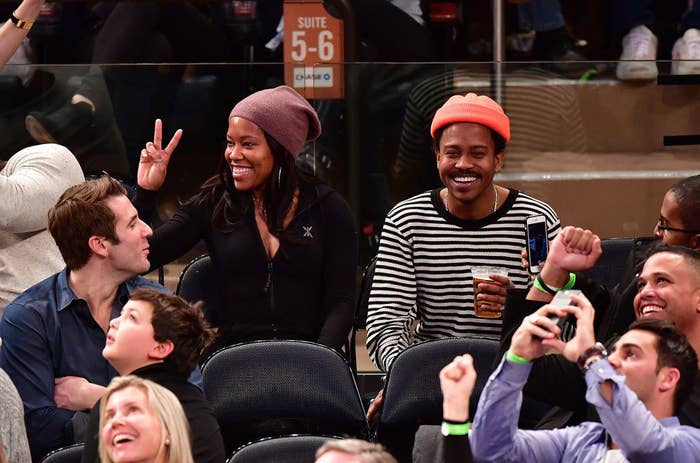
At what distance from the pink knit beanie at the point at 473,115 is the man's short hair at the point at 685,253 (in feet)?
2.46

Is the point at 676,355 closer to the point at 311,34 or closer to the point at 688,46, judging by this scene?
the point at 311,34

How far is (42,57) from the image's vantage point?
7465 mm

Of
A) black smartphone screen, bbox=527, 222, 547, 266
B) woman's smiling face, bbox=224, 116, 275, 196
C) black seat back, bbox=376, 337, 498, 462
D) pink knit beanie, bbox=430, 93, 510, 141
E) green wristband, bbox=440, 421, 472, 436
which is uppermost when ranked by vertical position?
pink knit beanie, bbox=430, 93, 510, 141

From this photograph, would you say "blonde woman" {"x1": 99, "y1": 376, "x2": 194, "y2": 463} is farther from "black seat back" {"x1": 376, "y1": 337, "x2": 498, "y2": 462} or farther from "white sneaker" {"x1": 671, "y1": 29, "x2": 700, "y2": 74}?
"white sneaker" {"x1": 671, "y1": 29, "x2": 700, "y2": 74}

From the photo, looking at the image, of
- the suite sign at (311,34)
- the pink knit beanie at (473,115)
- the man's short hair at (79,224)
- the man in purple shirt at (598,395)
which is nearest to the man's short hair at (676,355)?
the man in purple shirt at (598,395)

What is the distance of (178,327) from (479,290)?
111cm


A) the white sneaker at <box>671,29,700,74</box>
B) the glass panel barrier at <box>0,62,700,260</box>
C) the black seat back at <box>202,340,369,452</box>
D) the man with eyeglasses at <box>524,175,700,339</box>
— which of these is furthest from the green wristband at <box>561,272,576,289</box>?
the white sneaker at <box>671,29,700,74</box>

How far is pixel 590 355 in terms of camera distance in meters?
3.18

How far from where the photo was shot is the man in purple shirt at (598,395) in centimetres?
312

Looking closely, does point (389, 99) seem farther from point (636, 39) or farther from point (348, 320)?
point (636, 39)

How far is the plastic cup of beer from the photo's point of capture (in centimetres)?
432

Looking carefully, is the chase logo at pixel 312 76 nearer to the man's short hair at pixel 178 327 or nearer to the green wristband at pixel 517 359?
the man's short hair at pixel 178 327

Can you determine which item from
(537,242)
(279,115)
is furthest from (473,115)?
(279,115)

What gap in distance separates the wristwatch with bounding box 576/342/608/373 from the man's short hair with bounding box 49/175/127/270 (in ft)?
4.98
